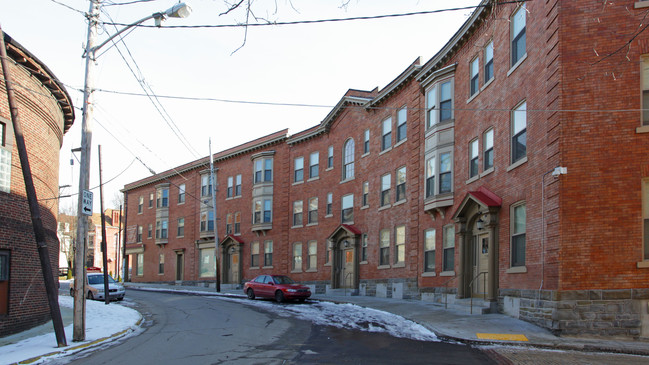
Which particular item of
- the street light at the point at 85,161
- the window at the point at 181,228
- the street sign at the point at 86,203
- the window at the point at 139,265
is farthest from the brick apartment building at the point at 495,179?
the window at the point at 139,265

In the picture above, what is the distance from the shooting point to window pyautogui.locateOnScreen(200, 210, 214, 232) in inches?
1754

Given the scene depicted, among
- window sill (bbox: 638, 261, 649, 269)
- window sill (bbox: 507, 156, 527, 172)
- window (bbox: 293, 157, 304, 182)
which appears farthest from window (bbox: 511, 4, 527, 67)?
window (bbox: 293, 157, 304, 182)

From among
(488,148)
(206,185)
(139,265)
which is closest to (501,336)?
(488,148)

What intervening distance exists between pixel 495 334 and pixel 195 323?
906 centimetres

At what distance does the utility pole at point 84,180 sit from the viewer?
543 inches

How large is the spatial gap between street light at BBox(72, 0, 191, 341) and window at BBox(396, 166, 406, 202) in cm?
1537

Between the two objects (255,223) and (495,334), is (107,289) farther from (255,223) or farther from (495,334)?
(495,334)

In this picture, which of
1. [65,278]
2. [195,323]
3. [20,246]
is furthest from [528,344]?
[65,278]

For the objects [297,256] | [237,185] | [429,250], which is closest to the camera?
[429,250]

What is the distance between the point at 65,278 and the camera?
62.3 metres

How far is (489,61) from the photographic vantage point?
65.1 feet

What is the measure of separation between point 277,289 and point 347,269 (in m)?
6.12

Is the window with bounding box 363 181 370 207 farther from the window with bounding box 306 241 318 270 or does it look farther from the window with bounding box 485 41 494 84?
the window with bounding box 485 41 494 84

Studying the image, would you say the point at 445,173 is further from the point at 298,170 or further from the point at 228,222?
the point at 228,222
